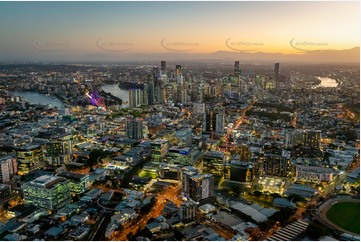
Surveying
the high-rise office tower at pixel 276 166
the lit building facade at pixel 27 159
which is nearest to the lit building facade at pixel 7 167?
the lit building facade at pixel 27 159

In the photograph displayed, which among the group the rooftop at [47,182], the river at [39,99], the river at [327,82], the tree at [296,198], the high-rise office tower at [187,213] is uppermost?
the river at [327,82]

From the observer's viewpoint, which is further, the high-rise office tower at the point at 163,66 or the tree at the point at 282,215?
the high-rise office tower at the point at 163,66

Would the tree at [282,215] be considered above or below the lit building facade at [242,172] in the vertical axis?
below

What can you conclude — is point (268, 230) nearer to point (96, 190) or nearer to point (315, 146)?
point (96, 190)

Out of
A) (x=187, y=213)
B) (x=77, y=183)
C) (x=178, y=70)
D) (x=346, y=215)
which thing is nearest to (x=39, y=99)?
(x=178, y=70)

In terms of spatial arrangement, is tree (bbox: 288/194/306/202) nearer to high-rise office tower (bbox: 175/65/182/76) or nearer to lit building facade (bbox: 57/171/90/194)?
lit building facade (bbox: 57/171/90/194)

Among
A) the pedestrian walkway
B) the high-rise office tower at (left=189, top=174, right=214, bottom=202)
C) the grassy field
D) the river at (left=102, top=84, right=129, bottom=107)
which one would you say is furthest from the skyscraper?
the river at (left=102, top=84, right=129, bottom=107)

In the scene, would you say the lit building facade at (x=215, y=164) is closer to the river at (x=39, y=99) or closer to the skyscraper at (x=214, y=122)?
the skyscraper at (x=214, y=122)
